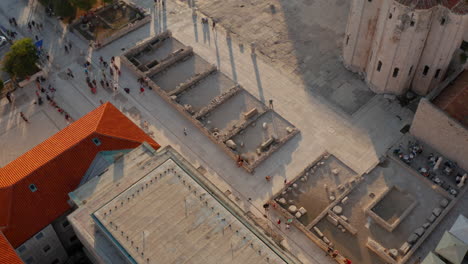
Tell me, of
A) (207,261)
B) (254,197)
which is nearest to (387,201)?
(254,197)

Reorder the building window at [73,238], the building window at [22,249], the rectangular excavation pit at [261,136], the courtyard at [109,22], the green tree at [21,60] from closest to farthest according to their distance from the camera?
1. the building window at [22,249]
2. the building window at [73,238]
3. the rectangular excavation pit at [261,136]
4. the green tree at [21,60]
5. the courtyard at [109,22]

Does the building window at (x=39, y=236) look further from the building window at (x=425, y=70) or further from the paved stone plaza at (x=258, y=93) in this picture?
the building window at (x=425, y=70)

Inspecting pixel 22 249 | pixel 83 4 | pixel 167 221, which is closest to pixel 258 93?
pixel 167 221

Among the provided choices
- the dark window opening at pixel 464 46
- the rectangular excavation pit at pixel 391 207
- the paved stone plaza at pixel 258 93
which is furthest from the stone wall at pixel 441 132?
the dark window opening at pixel 464 46

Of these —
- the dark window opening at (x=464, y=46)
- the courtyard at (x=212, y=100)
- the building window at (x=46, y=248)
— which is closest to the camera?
the building window at (x=46, y=248)

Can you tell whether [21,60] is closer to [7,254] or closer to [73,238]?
[73,238]

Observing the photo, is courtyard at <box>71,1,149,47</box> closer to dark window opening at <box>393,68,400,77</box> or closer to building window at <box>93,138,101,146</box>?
building window at <box>93,138,101,146</box>

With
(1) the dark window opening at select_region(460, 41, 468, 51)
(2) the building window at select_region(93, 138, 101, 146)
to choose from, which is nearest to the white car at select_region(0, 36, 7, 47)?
(2) the building window at select_region(93, 138, 101, 146)
